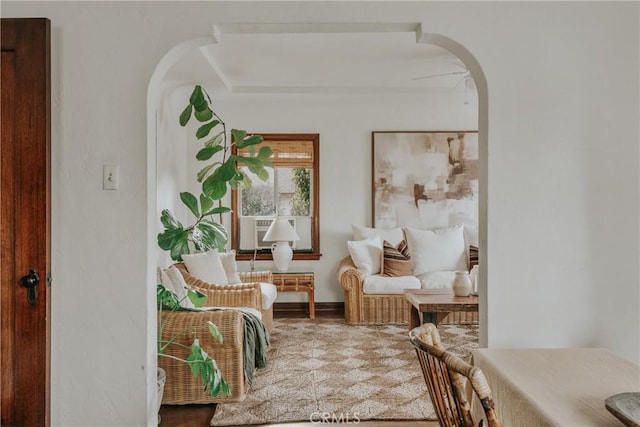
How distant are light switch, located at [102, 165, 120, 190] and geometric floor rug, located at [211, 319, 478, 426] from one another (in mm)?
1507

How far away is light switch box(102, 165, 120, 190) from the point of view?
8.09 feet

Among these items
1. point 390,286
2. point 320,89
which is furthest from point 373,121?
point 390,286

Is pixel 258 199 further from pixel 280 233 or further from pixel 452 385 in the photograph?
pixel 452 385

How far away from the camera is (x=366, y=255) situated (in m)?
6.00

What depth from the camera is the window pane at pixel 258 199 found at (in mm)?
6527

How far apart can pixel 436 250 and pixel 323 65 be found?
2.47 meters

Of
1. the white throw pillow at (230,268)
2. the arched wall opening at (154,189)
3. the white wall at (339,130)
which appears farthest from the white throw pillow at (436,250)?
the arched wall opening at (154,189)

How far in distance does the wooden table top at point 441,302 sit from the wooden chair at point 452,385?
9.79 feet

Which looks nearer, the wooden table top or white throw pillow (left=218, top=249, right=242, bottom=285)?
the wooden table top

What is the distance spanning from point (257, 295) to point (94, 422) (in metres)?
2.12

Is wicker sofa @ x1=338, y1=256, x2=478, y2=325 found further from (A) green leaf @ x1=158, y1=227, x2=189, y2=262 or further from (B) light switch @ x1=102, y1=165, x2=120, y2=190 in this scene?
(B) light switch @ x1=102, y1=165, x2=120, y2=190

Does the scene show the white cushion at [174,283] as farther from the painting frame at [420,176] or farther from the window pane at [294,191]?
the painting frame at [420,176]

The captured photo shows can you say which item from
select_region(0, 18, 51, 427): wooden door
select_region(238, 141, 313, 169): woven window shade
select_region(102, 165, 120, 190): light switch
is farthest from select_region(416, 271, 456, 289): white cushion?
select_region(0, 18, 51, 427): wooden door

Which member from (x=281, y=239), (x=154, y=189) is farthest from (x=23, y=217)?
(x=281, y=239)
